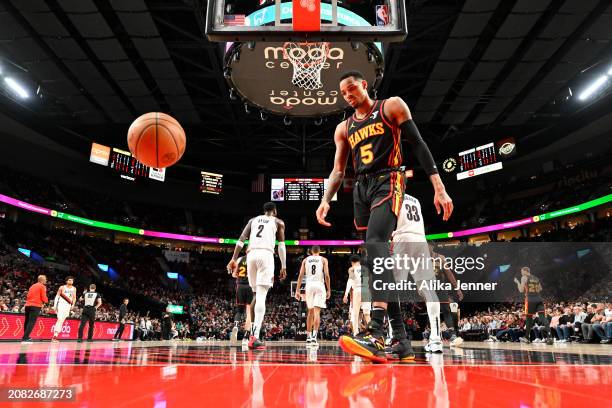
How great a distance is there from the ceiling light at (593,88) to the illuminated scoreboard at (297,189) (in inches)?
479

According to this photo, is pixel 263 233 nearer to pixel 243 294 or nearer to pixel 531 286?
pixel 243 294

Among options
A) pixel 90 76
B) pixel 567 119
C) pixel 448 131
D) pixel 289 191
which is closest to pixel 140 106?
pixel 90 76

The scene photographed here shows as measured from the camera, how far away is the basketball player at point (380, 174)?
321cm

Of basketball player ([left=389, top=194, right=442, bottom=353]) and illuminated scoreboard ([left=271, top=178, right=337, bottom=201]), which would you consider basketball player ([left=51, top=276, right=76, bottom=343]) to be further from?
illuminated scoreboard ([left=271, top=178, right=337, bottom=201])

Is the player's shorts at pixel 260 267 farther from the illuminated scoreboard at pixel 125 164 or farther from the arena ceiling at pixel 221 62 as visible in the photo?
the illuminated scoreboard at pixel 125 164

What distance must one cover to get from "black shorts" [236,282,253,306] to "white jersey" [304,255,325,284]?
1143mm

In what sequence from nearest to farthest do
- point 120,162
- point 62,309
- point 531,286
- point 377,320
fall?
point 377,320 → point 531,286 → point 62,309 → point 120,162

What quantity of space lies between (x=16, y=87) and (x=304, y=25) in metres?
15.2

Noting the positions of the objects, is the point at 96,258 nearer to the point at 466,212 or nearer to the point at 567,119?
the point at 466,212

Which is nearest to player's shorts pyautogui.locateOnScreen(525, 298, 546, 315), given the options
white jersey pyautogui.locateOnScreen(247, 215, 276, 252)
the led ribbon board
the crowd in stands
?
the crowd in stands

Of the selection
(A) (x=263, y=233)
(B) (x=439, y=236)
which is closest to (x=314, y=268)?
(A) (x=263, y=233)

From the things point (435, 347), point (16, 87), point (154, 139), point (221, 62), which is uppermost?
point (221, 62)

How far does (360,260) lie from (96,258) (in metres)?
21.6

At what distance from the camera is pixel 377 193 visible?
11.1ft
